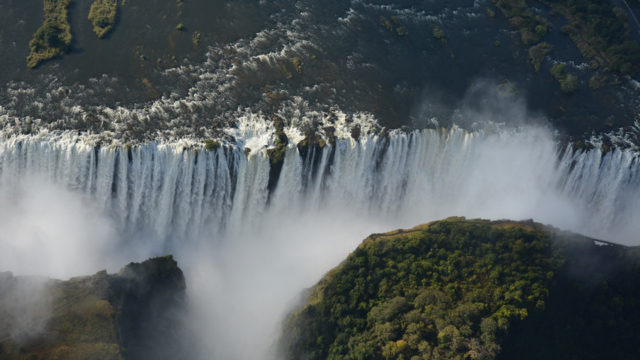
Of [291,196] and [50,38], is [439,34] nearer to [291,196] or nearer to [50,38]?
[291,196]

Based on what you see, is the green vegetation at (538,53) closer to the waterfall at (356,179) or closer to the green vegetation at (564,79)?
the green vegetation at (564,79)

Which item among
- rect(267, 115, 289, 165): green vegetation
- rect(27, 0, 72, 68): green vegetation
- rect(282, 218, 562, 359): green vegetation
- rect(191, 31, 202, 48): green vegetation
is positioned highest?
rect(191, 31, 202, 48): green vegetation

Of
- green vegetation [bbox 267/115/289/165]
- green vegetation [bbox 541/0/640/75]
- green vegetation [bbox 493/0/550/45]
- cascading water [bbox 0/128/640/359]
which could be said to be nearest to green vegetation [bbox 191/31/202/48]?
green vegetation [bbox 267/115/289/165]

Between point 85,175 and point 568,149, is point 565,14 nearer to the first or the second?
point 568,149

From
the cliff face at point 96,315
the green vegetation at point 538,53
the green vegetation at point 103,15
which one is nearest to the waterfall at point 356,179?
the cliff face at point 96,315

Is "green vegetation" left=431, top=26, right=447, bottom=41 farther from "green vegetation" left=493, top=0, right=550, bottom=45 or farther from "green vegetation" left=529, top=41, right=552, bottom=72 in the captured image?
"green vegetation" left=529, top=41, right=552, bottom=72

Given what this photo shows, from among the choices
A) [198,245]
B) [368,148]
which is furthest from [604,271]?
[198,245]

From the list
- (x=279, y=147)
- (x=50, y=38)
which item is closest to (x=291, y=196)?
(x=279, y=147)
